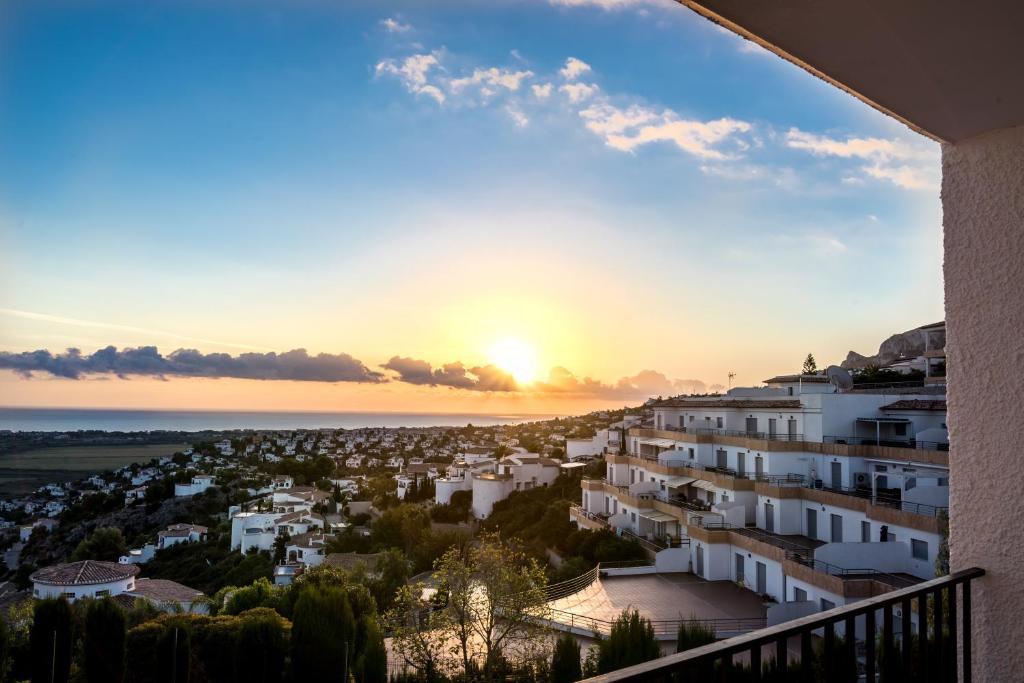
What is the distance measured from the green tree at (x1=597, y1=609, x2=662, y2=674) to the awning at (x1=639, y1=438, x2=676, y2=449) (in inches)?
489

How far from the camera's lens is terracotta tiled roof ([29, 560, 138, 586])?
21.3 m

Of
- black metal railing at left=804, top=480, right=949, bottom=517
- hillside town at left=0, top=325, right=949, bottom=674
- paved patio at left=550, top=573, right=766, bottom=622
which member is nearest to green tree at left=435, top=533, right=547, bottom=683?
hillside town at left=0, top=325, right=949, bottom=674

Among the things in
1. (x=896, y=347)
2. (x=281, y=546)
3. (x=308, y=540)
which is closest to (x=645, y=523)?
(x=308, y=540)

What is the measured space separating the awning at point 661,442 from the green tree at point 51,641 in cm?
1682

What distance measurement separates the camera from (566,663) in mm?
9656

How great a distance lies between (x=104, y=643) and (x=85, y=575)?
12786mm

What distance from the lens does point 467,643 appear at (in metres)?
11.6

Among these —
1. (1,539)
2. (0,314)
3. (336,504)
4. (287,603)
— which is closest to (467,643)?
(287,603)

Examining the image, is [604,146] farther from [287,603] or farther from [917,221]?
[287,603]

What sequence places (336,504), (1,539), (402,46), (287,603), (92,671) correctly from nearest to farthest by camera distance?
1. (92,671)
2. (402,46)
3. (287,603)
4. (1,539)
5. (336,504)

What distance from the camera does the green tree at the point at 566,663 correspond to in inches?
373

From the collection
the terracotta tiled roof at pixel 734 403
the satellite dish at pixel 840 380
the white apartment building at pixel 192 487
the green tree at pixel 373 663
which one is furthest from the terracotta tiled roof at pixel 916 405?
the white apartment building at pixel 192 487

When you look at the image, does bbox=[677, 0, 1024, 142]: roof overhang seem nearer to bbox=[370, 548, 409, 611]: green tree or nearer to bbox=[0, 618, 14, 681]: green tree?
bbox=[0, 618, 14, 681]: green tree

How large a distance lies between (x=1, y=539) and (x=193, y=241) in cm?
2757
